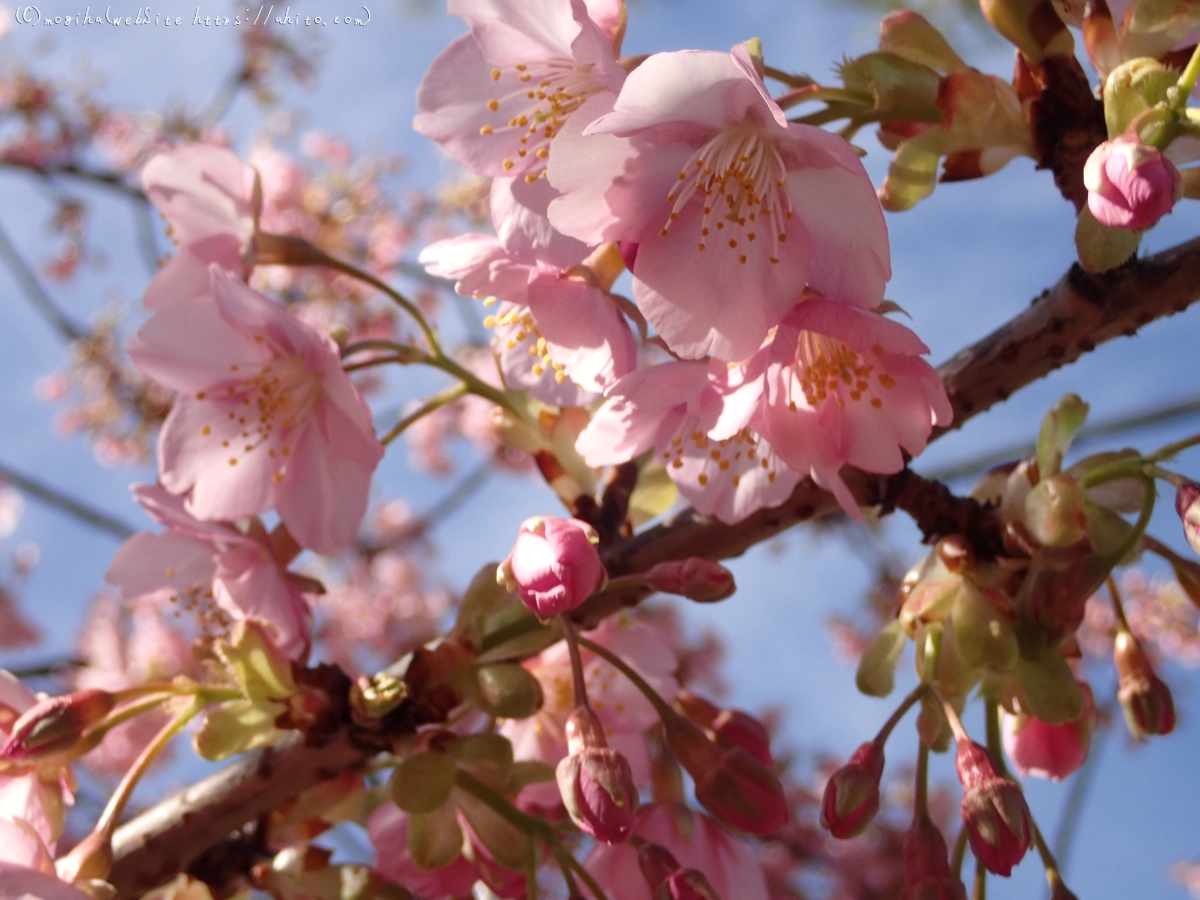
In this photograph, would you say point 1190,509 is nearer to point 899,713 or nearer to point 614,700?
point 899,713

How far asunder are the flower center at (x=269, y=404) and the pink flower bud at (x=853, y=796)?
2.31ft

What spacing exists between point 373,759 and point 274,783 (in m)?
0.12

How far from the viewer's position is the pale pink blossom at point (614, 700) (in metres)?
1.21

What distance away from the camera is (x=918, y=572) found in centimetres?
108

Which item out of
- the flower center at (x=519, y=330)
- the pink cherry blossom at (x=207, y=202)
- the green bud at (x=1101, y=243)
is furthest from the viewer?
the pink cherry blossom at (x=207, y=202)

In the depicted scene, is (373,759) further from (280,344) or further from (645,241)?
(645,241)

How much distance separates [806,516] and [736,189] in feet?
1.29

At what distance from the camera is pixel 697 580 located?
0.94m

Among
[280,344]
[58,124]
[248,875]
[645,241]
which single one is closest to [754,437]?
[645,241]

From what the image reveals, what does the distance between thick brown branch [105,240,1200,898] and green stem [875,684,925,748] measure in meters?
0.19

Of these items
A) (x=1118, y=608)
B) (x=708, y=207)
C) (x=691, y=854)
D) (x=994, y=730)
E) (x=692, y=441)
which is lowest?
(x=691, y=854)

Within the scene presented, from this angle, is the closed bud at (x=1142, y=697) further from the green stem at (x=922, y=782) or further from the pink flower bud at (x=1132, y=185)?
the pink flower bud at (x=1132, y=185)

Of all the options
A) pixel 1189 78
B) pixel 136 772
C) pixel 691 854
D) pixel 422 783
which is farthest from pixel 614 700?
pixel 1189 78

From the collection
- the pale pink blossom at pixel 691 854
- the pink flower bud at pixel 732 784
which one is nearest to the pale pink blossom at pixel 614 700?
the pale pink blossom at pixel 691 854
